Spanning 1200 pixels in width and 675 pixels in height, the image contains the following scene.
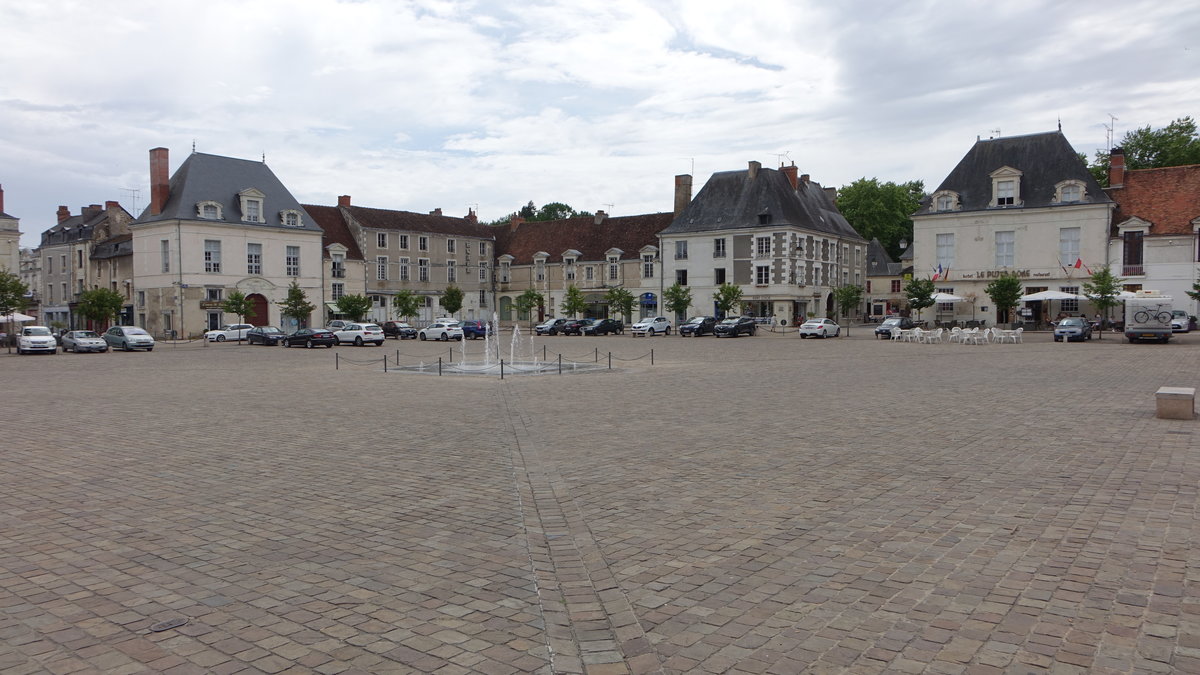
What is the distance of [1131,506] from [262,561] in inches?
279

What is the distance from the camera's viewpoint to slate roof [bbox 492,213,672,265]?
7088 cm

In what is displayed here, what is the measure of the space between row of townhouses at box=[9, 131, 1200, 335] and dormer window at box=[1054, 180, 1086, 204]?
11 centimetres

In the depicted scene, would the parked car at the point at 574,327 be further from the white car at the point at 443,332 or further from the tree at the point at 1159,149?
the tree at the point at 1159,149

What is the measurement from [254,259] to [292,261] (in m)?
2.98

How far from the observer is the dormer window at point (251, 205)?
5678cm

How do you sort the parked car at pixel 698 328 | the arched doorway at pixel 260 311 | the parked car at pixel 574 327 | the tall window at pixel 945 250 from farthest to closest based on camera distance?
the parked car at pixel 574 327 → the arched doorway at pixel 260 311 → the tall window at pixel 945 250 → the parked car at pixel 698 328

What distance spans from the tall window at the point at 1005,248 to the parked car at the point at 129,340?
50007mm

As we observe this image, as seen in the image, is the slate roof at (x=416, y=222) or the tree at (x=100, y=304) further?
the slate roof at (x=416, y=222)

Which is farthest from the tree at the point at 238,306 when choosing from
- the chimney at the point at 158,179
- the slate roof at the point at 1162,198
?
the slate roof at the point at 1162,198

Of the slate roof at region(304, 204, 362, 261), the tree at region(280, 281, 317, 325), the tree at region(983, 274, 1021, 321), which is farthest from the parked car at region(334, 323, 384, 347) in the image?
the tree at region(983, 274, 1021, 321)

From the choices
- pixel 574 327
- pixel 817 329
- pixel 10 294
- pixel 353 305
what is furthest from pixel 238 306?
pixel 817 329

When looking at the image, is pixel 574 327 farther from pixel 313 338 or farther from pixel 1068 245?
pixel 1068 245

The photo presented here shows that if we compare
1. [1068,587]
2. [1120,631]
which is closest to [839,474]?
[1068,587]

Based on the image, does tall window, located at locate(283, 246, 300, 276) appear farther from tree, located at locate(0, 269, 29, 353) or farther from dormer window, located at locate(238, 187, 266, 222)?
tree, located at locate(0, 269, 29, 353)
